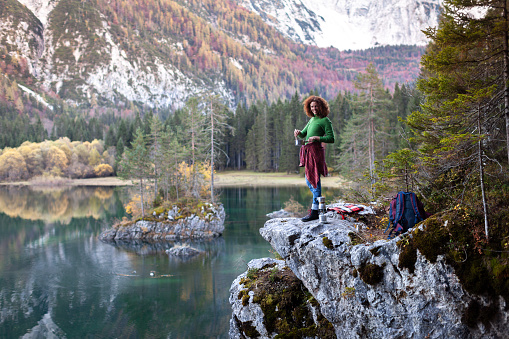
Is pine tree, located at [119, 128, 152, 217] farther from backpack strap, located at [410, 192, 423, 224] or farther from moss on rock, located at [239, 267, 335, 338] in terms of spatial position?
backpack strap, located at [410, 192, 423, 224]

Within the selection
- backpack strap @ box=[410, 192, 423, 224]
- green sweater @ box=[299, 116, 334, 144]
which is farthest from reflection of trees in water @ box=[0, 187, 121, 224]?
backpack strap @ box=[410, 192, 423, 224]

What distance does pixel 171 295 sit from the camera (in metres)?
20.1

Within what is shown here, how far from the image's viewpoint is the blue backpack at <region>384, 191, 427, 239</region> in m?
7.34

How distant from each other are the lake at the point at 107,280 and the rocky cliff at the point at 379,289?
370 inches

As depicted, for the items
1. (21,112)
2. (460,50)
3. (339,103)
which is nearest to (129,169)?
(460,50)

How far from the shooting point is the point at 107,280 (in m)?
22.6

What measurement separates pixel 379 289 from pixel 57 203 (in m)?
54.7

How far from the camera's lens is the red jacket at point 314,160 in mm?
8211

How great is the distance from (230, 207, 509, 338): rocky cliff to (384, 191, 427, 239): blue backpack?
0.63 meters

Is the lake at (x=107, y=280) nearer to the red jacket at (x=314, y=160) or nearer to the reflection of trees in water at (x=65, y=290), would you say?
the reflection of trees in water at (x=65, y=290)

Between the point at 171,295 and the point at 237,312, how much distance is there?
11.7 metres

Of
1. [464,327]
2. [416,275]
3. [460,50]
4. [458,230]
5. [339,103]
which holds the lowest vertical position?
[464,327]

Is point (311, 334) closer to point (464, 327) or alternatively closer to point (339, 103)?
point (464, 327)

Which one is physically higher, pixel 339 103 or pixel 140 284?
pixel 339 103
